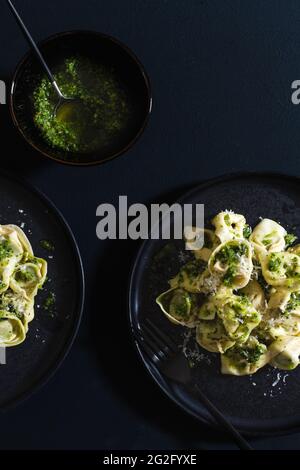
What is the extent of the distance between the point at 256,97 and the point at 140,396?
3.44ft

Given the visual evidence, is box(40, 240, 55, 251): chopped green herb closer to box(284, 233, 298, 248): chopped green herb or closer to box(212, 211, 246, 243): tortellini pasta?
box(212, 211, 246, 243): tortellini pasta

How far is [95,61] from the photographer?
2016 mm

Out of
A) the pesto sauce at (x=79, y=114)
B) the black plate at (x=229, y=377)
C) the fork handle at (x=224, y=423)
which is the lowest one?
the fork handle at (x=224, y=423)

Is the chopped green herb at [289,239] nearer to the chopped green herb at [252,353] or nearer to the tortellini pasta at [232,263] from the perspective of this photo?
the tortellini pasta at [232,263]

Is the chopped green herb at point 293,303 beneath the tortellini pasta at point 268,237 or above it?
beneath

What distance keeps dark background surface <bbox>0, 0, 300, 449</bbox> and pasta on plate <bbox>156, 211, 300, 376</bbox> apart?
19 centimetres

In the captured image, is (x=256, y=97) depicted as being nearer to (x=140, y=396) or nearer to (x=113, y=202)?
(x=113, y=202)

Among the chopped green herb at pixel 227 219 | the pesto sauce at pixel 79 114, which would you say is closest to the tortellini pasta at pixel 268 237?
the chopped green herb at pixel 227 219

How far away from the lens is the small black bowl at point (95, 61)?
1948mm

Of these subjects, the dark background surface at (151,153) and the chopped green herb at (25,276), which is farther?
Answer: the dark background surface at (151,153)

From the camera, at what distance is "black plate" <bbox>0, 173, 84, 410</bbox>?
2.03 m

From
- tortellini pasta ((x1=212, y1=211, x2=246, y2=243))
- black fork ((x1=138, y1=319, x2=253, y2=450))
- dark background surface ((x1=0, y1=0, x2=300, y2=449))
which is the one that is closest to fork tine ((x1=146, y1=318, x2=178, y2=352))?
black fork ((x1=138, y1=319, x2=253, y2=450))

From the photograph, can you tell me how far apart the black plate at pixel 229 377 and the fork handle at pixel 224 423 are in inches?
1.7

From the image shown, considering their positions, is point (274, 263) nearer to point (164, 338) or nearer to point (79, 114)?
point (164, 338)
